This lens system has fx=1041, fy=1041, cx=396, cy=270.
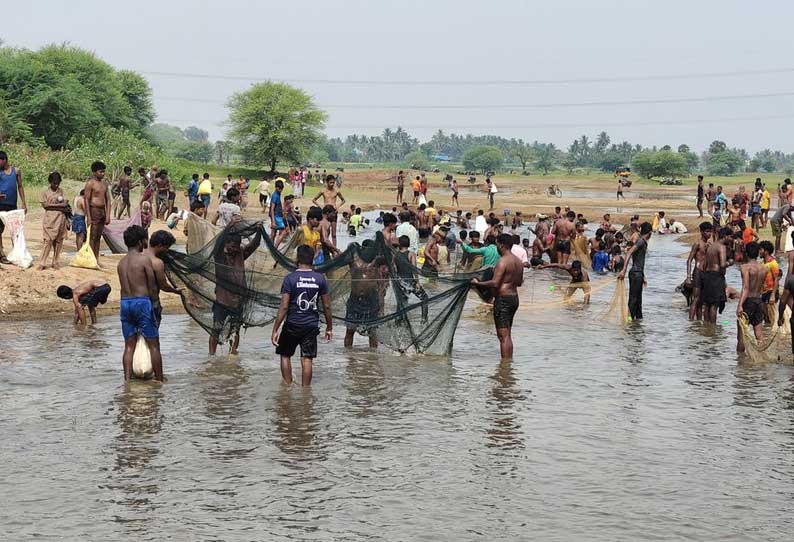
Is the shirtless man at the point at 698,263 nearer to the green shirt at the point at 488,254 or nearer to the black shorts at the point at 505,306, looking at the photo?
the green shirt at the point at 488,254

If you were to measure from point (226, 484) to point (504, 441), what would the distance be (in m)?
2.77

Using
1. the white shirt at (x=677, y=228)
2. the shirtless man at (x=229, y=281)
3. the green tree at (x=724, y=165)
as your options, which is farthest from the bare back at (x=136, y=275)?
the green tree at (x=724, y=165)

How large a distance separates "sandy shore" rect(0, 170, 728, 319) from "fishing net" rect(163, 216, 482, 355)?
3.57 meters

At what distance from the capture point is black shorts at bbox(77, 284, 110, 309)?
14547 mm

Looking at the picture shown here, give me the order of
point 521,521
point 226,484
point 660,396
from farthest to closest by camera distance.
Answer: point 660,396 → point 226,484 → point 521,521

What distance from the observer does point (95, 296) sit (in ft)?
48.0

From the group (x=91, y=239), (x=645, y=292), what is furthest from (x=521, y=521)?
(x=645, y=292)

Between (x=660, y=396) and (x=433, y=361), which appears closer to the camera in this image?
(x=660, y=396)

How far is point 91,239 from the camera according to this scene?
58.2 ft

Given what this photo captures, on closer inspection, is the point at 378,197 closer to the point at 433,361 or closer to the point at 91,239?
the point at 91,239

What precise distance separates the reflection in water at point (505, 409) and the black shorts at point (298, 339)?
2004 mm

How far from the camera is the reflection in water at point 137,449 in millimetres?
7625

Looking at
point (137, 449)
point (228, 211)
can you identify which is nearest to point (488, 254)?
point (228, 211)

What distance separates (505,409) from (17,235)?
Answer: 383 inches
